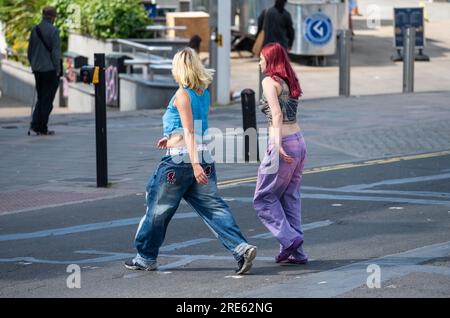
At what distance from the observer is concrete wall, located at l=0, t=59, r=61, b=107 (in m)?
28.0

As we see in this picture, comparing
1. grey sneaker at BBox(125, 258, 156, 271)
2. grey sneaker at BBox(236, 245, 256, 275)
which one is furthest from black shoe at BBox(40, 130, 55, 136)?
grey sneaker at BBox(236, 245, 256, 275)

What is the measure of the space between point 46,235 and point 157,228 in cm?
221

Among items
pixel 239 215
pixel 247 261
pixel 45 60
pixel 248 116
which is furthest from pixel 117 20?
pixel 247 261

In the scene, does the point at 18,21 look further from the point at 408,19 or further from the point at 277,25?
the point at 277,25

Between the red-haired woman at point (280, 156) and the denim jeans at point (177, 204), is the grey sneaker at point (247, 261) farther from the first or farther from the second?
the red-haired woman at point (280, 156)

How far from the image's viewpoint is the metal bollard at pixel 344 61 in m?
22.2

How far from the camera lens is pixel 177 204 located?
349 inches

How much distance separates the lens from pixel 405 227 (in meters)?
10.7

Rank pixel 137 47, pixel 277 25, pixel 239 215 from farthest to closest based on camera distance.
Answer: pixel 137 47 < pixel 277 25 < pixel 239 215

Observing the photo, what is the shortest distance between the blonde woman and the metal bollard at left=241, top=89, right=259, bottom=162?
6226 mm

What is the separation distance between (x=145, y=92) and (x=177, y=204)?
1358cm

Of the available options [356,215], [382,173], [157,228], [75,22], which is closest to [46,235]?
[157,228]

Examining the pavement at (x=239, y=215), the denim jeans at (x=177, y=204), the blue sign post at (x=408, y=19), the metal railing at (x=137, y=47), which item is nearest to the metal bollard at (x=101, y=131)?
the pavement at (x=239, y=215)

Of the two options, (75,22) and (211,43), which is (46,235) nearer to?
(211,43)
